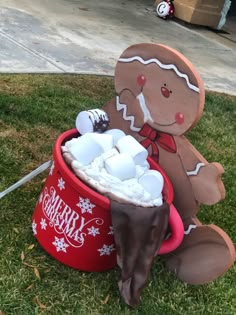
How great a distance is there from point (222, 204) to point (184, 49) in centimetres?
389

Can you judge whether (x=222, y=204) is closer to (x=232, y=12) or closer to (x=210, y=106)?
(x=210, y=106)

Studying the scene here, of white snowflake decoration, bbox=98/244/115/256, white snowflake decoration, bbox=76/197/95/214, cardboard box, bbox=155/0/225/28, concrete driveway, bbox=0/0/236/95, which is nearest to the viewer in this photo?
white snowflake decoration, bbox=76/197/95/214

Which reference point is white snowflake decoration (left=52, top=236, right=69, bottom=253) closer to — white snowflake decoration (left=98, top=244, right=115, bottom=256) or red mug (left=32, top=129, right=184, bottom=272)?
red mug (left=32, top=129, right=184, bottom=272)

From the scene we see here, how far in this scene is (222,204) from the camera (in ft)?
10.6

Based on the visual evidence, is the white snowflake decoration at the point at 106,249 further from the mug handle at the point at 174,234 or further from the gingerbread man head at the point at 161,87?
the gingerbread man head at the point at 161,87

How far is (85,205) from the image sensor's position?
7.29 ft

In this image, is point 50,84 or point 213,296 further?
point 50,84

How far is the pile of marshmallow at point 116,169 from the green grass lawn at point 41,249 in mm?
436

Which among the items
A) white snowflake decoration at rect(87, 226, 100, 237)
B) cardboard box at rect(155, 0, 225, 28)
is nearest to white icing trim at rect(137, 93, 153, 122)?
white snowflake decoration at rect(87, 226, 100, 237)

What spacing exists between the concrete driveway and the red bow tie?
2.18 m

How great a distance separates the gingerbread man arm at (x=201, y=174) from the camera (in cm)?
230

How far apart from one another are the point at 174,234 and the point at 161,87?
2.05 ft

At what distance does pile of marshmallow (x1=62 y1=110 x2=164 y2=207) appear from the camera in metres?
2.22

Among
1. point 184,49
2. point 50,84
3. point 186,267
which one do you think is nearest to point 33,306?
point 186,267
